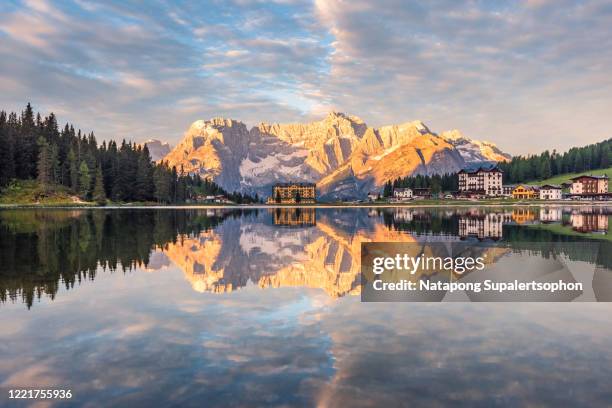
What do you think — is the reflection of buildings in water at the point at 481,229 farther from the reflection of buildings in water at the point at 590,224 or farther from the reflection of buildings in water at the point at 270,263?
the reflection of buildings in water at the point at 270,263

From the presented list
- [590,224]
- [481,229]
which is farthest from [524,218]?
[481,229]

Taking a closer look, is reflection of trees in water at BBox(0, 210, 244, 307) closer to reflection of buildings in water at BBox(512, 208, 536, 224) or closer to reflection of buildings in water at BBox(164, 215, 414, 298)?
reflection of buildings in water at BBox(164, 215, 414, 298)

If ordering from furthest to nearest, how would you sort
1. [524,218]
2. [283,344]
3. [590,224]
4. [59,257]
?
1. [524,218]
2. [590,224]
3. [59,257]
4. [283,344]

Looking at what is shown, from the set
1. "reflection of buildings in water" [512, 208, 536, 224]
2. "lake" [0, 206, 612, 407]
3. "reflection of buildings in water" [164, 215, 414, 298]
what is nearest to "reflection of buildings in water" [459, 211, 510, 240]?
"reflection of buildings in water" [512, 208, 536, 224]

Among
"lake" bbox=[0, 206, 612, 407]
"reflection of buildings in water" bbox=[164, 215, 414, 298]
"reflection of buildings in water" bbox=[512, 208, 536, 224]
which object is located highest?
"lake" bbox=[0, 206, 612, 407]

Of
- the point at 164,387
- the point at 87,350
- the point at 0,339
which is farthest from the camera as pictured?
the point at 0,339

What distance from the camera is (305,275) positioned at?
33969 millimetres

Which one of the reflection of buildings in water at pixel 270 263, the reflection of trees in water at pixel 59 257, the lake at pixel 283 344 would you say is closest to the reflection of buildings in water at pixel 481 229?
the reflection of buildings in water at pixel 270 263

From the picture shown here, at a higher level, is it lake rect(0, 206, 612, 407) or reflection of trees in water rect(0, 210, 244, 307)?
reflection of trees in water rect(0, 210, 244, 307)

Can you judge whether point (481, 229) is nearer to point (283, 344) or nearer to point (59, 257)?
point (59, 257)

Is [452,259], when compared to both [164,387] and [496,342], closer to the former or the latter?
[496,342]

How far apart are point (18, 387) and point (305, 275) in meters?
21.9

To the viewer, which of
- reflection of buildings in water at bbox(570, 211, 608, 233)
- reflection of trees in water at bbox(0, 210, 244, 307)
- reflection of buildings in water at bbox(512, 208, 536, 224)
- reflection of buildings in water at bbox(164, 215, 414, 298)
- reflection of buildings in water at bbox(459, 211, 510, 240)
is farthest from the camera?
reflection of buildings in water at bbox(512, 208, 536, 224)

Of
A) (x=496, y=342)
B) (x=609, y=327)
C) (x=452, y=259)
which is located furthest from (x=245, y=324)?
(x=452, y=259)
